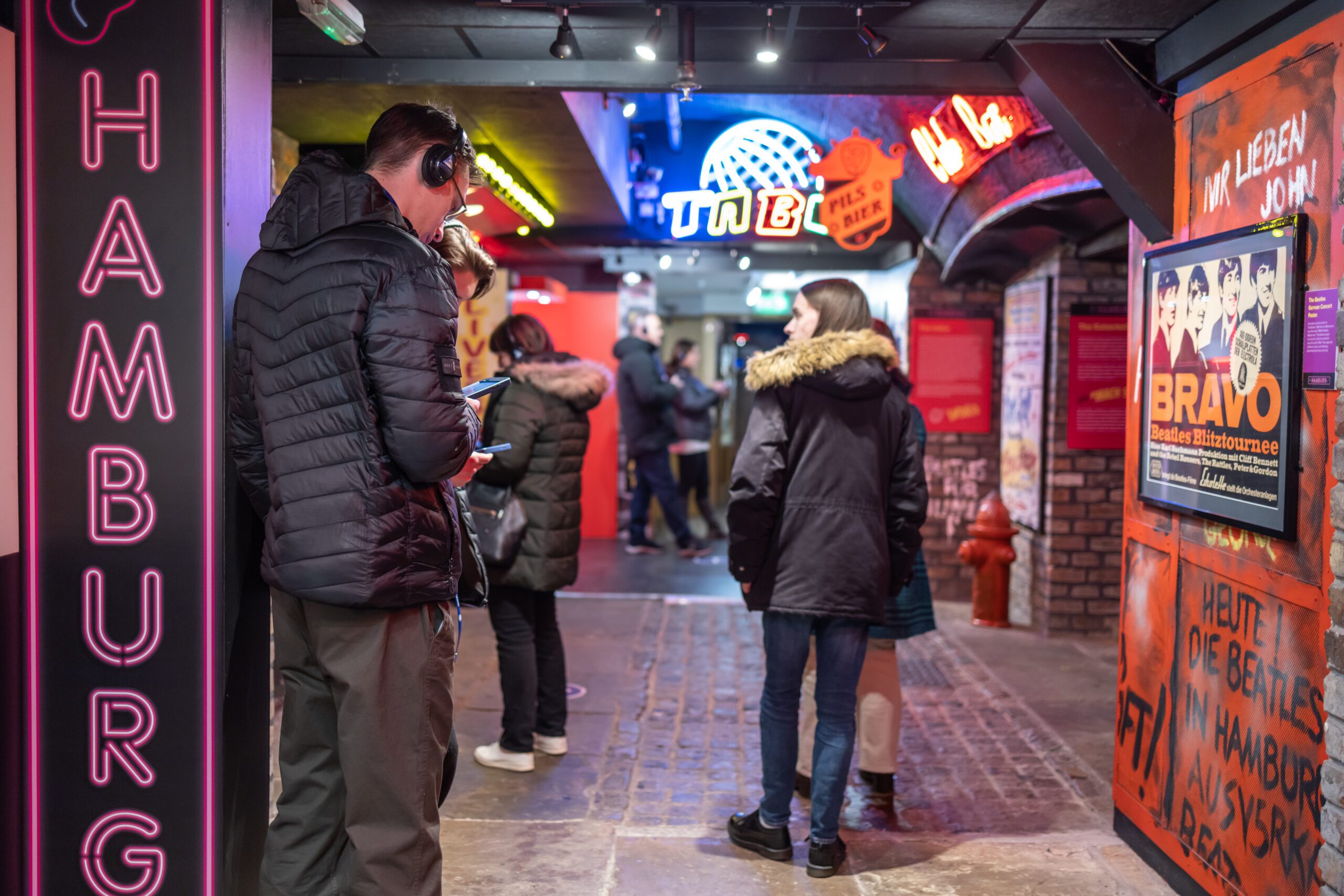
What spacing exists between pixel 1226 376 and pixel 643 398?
625 cm

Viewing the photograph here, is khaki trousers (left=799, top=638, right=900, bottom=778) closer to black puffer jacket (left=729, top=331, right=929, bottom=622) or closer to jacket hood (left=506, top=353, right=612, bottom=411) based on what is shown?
black puffer jacket (left=729, top=331, right=929, bottom=622)

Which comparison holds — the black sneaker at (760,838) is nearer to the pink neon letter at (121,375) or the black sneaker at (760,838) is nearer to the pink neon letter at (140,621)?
the pink neon letter at (140,621)

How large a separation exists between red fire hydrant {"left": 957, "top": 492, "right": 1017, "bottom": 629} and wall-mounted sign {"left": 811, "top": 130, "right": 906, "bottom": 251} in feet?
6.00

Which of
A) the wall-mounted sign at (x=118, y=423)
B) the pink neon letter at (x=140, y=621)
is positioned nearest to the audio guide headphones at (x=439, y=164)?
the wall-mounted sign at (x=118, y=423)

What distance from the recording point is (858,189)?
6.08 metres

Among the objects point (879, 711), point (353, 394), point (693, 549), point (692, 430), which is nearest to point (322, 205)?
point (353, 394)

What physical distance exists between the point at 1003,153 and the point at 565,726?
3.52 meters

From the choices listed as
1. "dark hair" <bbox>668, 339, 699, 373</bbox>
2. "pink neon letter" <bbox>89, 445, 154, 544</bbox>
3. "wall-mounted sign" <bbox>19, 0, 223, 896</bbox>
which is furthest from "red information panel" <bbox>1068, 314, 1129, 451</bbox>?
"pink neon letter" <bbox>89, 445, 154, 544</bbox>

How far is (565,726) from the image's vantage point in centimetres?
451

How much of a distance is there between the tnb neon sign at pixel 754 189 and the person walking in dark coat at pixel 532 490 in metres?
2.81

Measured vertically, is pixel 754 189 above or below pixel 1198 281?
above

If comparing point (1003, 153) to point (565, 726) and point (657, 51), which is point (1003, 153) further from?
point (565, 726)

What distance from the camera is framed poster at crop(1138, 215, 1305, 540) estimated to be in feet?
8.69

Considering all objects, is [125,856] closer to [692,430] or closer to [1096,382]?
[1096,382]
